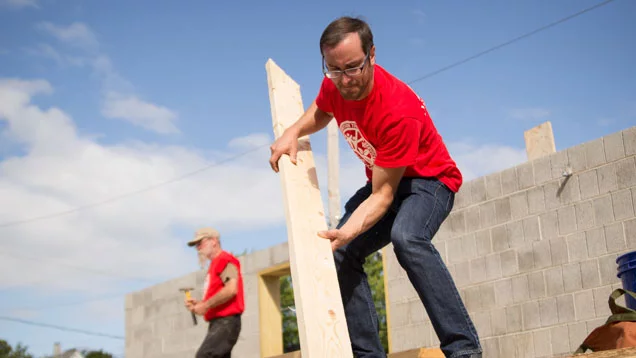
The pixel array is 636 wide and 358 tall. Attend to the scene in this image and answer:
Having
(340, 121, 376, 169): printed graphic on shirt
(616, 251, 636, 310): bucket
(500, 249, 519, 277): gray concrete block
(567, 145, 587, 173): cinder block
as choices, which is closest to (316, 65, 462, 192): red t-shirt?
(340, 121, 376, 169): printed graphic on shirt

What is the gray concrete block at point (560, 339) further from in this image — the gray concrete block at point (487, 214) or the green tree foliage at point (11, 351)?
the green tree foliage at point (11, 351)

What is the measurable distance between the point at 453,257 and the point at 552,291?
108cm

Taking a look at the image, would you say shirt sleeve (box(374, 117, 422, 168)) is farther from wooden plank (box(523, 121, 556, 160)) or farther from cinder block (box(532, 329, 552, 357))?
wooden plank (box(523, 121, 556, 160))

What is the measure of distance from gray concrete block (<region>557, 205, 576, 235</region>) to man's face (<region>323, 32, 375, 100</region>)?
161 inches

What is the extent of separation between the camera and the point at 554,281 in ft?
20.1

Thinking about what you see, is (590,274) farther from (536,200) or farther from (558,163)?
(558,163)

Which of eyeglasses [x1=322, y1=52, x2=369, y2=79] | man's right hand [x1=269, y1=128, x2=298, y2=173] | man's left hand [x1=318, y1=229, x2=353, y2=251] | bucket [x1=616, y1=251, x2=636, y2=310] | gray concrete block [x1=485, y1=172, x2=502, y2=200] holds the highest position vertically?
gray concrete block [x1=485, y1=172, x2=502, y2=200]

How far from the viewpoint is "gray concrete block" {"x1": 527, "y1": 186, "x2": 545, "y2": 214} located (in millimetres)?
6316

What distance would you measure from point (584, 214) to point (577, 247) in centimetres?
27

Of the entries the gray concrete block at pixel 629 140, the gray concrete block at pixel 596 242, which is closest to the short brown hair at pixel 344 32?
the gray concrete block at pixel 629 140

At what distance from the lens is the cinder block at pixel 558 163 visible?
20.3ft

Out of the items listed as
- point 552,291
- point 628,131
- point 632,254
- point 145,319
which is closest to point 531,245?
point 552,291

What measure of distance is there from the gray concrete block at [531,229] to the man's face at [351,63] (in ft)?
13.9

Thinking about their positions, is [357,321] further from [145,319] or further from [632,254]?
[145,319]
